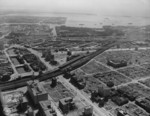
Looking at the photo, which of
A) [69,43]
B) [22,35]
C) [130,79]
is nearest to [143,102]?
[130,79]

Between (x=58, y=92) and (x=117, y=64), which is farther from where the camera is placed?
→ (x=117, y=64)

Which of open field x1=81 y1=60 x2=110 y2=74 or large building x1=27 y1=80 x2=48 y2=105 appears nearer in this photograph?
large building x1=27 y1=80 x2=48 y2=105

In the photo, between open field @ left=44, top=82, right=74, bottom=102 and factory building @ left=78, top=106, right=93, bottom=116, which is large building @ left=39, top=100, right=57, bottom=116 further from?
factory building @ left=78, top=106, right=93, bottom=116

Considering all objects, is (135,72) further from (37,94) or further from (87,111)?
(37,94)

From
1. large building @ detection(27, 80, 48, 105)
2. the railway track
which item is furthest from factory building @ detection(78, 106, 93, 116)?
the railway track

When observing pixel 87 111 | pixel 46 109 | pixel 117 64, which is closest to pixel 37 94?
pixel 46 109

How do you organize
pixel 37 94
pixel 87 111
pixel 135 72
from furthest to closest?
pixel 135 72 < pixel 37 94 < pixel 87 111

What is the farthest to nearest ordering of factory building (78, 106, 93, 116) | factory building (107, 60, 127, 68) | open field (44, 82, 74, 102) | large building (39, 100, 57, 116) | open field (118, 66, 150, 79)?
factory building (107, 60, 127, 68) → open field (118, 66, 150, 79) → open field (44, 82, 74, 102) → factory building (78, 106, 93, 116) → large building (39, 100, 57, 116)

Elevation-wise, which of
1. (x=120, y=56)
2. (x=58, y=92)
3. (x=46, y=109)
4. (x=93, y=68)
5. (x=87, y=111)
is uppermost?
(x=46, y=109)

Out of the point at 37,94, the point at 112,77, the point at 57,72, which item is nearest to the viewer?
the point at 37,94

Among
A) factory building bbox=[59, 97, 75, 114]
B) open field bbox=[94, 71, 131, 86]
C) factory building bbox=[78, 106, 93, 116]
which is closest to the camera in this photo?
factory building bbox=[78, 106, 93, 116]

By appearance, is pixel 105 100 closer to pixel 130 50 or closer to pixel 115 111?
pixel 115 111
